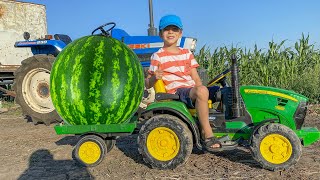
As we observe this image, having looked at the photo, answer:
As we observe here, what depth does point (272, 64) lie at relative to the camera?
9.55m

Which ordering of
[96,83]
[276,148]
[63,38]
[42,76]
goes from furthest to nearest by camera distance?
[63,38] < [42,76] < [276,148] < [96,83]

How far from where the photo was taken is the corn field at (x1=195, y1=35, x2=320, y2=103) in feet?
30.6

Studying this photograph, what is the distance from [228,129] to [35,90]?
4486 mm

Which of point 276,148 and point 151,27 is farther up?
point 151,27

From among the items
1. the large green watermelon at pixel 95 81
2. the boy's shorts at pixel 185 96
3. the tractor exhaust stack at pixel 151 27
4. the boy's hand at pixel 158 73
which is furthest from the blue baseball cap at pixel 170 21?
the tractor exhaust stack at pixel 151 27

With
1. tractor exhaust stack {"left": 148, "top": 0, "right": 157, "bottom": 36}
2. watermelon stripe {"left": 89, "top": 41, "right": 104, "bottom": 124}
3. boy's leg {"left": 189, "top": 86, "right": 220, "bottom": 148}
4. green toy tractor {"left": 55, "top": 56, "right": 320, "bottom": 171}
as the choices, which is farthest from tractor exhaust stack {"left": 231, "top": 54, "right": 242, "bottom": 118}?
tractor exhaust stack {"left": 148, "top": 0, "right": 157, "bottom": 36}

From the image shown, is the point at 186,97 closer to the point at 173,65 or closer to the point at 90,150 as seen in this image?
the point at 173,65

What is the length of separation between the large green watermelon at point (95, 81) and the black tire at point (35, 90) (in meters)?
4.01

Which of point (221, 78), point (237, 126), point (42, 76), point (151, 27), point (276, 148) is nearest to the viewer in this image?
point (276, 148)

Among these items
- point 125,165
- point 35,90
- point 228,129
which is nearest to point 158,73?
point 228,129

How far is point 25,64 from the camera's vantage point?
6719 millimetres

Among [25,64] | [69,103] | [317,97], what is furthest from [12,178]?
[317,97]

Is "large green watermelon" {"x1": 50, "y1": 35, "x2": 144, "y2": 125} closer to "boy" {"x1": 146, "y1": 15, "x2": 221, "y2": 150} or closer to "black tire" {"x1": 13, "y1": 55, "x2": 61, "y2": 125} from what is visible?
"boy" {"x1": 146, "y1": 15, "x2": 221, "y2": 150}

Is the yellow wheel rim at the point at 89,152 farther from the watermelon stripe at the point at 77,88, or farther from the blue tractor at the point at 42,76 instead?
the blue tractor at the point at 42,76
